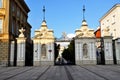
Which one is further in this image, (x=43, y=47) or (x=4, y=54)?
(x=43, y=47)

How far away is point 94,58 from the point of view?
3519 centimetres

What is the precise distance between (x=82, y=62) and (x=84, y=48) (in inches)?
82.4

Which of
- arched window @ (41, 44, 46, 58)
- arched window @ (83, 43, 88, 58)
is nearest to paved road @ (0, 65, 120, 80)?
arched window @ (83, 43, 88, 58)

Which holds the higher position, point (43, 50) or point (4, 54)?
point (43, 50)

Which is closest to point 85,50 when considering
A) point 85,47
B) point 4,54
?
point 85,47

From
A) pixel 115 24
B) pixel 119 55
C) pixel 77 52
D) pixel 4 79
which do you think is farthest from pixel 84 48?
pixel 4 79

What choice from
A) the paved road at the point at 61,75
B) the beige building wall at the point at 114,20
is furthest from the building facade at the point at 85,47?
the beige building wall at the point at 114,20

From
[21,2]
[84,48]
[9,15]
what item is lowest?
[84,48]

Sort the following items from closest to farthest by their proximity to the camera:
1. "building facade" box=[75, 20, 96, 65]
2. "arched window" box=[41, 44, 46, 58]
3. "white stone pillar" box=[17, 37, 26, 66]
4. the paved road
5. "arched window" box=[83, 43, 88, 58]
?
the paved road
"white stone pillar" box=[17, 37, 26, 66]
"building facade" box=[75, 20, 96, 65]
"arched window" box=[83, 43, 88, 58]
"arched window" box=[41, 44, 46, 58]

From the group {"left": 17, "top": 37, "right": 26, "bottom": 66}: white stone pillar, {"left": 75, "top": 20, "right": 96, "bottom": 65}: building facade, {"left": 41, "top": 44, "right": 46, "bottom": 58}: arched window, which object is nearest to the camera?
{"left": 17, "top": 37, "right": 26, "bottom": 66}: white stone pillar

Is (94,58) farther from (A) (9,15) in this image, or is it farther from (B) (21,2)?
(B) (21,2)

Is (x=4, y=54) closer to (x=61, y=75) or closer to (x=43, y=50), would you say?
(x=43, y=50)

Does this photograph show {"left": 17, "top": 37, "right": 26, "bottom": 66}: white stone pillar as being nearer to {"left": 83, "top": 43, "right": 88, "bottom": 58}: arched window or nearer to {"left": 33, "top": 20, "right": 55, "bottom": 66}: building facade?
{"left": 33, "top": 20, "right": 55, "bottom": 66}: building facade

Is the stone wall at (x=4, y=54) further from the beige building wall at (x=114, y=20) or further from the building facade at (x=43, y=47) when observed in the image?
the beige building wall at (x=114, y=20)
